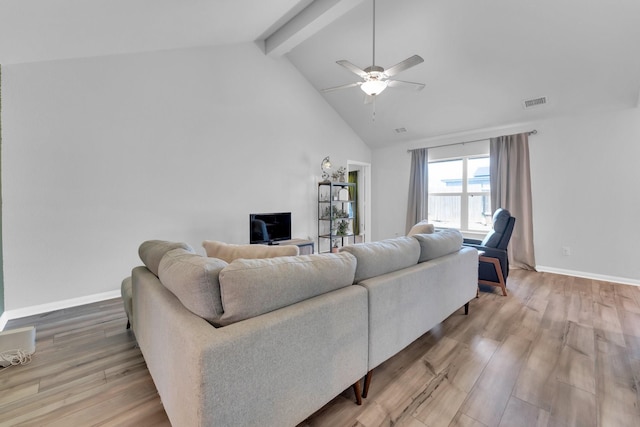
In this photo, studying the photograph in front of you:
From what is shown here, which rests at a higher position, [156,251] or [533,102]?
[533,102]

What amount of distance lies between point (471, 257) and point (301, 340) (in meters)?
2.05

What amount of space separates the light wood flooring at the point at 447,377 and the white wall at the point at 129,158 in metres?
0.67

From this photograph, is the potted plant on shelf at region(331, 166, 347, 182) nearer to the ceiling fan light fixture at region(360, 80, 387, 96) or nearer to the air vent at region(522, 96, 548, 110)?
the ceiling fan light fixture at region(360, 80, 387, 96)

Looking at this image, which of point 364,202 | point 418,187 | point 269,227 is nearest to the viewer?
point 269,227

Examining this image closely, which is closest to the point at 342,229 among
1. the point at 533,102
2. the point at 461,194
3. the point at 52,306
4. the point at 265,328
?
the point at 461,194

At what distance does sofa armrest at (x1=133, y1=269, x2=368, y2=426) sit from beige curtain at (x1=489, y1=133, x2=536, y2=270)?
4.18 meters

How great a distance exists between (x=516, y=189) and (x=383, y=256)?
3998 mm

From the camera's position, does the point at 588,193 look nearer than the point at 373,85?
No

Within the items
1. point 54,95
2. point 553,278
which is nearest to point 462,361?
point 553,278

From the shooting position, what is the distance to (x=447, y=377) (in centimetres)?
177

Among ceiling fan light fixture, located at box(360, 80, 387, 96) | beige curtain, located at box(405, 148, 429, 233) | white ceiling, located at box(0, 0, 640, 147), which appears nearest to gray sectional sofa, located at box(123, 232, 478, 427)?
ceiling fan light fixture, located at box(360, 80, 387, 96)

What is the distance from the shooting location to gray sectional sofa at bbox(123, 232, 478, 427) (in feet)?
3.21

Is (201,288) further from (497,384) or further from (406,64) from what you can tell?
(406,64)

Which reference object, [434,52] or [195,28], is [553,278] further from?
[195,28]
